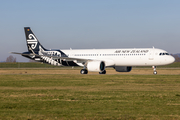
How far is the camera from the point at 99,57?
5031 centimetres

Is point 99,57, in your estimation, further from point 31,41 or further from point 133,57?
point 31,41

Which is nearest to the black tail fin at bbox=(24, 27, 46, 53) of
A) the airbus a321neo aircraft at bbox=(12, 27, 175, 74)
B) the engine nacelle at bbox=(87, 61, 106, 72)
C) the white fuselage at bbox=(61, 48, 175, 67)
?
the airbus a321neo aircraft at bbox=(12, 27, 175, 74)

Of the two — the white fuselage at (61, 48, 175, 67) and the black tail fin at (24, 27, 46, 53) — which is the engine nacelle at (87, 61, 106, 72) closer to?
the white fuselage at (61, 48, 175, 67)

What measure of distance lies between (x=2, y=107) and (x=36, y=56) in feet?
138

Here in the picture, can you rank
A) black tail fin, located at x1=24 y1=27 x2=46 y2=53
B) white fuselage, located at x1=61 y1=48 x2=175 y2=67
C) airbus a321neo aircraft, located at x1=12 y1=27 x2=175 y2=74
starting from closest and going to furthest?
white fuselage, located at x1=61 y1=48 x2=175 y2=67, airbus a321neo aircraft, located at x1=12 y1=27 x2=175 y2=74, black tail fin, located at x1=24 y1=27 x2=46 y2=53

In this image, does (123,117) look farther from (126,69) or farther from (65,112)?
(126,69)

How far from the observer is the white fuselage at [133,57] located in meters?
46.4

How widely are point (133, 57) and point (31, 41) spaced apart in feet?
73.3

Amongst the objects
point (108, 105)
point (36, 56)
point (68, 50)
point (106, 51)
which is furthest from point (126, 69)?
point (108, 105)

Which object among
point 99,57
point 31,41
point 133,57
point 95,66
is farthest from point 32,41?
point 133,57

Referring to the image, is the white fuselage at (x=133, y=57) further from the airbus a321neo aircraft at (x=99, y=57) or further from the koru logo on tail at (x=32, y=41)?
the koru logo on tail at (x=32, y=41)

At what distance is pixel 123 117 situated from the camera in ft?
37.0

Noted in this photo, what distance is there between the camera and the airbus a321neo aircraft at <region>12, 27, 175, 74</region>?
153 ft

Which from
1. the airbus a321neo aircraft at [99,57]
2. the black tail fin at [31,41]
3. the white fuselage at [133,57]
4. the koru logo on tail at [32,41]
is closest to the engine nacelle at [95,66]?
the airbus a321neo aircraft at [99,57]
